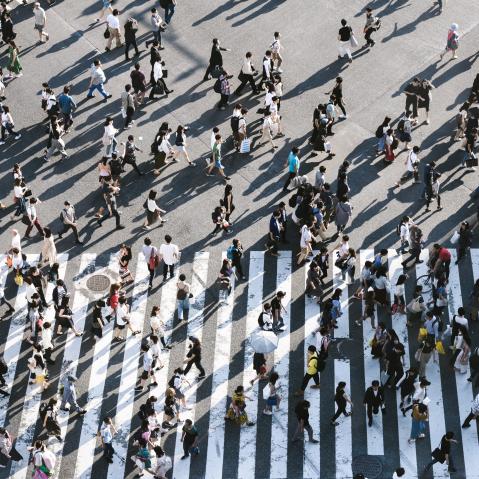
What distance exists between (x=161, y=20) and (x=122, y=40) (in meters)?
1.61

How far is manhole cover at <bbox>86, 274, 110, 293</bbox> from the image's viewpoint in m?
29.2

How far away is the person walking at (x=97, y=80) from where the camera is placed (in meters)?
35.1

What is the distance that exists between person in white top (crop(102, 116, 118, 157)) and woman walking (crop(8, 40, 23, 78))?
5291 millimetres

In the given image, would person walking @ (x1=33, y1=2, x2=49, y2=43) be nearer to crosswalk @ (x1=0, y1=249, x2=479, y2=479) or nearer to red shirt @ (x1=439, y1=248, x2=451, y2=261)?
crosswalk @ (x1=0, y1=249, x2=479, y2=479)

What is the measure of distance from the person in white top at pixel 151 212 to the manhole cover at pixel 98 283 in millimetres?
2300

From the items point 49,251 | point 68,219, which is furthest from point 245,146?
point 49,251

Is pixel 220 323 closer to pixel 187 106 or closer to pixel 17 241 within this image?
pixel 17 241

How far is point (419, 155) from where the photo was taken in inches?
1300

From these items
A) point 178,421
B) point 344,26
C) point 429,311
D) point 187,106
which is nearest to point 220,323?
point 178,421

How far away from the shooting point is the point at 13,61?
36.6m

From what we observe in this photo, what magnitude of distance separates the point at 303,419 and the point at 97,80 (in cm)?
1569

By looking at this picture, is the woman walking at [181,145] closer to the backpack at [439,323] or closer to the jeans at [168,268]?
the jeans at [168,268]

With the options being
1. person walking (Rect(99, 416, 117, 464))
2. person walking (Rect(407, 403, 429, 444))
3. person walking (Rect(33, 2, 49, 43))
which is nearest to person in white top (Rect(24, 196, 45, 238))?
person walking (Rect(99, 416, 117, 464))

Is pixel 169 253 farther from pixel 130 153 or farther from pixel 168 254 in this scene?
pixel 130 153
